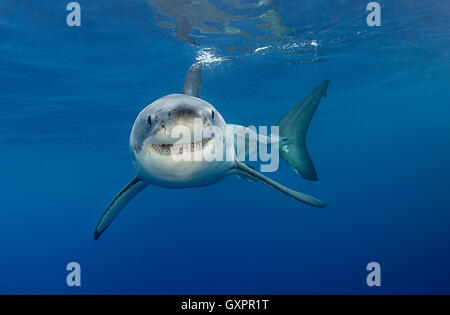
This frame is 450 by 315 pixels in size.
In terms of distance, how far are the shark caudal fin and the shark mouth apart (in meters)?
4.28

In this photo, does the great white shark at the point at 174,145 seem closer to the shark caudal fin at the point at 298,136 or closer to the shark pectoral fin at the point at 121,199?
the shark pectoral fin at the point at 121,199

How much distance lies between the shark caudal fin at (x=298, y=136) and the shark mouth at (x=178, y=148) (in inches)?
169

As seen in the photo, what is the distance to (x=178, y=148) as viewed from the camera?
334cm

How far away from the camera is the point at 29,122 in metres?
20.9

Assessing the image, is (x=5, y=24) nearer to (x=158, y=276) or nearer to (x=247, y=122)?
(x=247, y=122)

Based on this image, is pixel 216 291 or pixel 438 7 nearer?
pixel 438 7

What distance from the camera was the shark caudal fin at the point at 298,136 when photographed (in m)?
7.35

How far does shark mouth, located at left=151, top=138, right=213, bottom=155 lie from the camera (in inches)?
131

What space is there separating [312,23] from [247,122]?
2061 centimetres

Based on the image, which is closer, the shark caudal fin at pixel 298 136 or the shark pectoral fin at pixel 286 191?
the shark pectoral fin at pixel 286 191

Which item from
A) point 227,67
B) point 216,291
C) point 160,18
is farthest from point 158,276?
point 160,18

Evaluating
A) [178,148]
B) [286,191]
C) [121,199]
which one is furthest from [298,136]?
[178,148]

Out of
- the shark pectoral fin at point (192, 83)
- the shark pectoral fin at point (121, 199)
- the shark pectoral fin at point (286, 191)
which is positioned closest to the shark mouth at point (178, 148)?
the shark pectoral fin at point (286, 191)

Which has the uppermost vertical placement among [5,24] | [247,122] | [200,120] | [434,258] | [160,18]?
[247,122]
